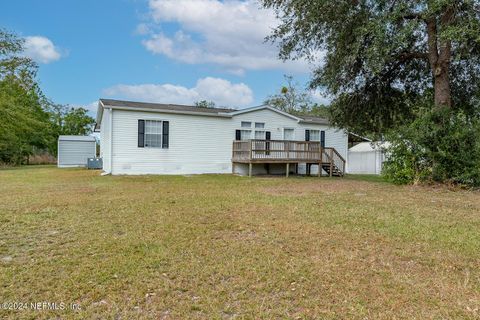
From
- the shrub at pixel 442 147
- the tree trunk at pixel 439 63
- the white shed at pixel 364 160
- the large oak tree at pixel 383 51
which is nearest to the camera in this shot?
the large oak tree at pixel 383 51

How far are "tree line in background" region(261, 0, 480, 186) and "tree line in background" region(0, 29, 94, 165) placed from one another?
20.8 meters

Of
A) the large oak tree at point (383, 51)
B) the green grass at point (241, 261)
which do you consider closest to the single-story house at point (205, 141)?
the large oak tree at point (383, 51)

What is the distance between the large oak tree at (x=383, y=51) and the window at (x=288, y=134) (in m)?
3.60

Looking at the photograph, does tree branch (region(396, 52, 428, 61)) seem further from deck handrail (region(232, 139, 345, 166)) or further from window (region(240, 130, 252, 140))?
window (region(240, 130, 252, 140))

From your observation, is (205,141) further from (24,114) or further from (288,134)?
(24,114)

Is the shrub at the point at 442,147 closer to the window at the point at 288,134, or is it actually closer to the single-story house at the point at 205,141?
the single-story house at the point at 205,141

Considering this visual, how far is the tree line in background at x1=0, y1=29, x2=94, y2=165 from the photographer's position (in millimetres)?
23641

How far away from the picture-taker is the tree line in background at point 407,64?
965 cm

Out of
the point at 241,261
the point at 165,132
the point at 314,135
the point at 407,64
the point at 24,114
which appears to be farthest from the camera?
the point at 24,114

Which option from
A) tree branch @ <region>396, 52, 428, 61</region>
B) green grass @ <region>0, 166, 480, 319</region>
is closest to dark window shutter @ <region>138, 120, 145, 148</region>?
green grass @ <region>0, 166, 480, 319</region>

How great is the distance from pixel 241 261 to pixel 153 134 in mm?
12196

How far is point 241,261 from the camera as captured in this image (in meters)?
3.74

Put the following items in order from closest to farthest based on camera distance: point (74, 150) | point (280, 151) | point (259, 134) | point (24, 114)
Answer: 1. point (280, 151)
2. point (259, 134)
3. point (24, 114)
4. point (74, 150)

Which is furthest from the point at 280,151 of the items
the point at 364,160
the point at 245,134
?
the point at 364,160
